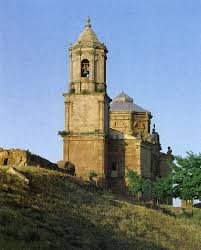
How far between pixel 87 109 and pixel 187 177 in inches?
438

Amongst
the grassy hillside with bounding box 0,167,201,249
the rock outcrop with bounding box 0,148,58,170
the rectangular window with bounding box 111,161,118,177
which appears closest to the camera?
the grassy hillside with bounding box 0,167,201,249

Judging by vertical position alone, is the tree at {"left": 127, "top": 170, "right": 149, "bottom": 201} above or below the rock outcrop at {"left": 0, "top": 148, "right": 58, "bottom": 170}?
above

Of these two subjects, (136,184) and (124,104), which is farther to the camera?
(124,104)

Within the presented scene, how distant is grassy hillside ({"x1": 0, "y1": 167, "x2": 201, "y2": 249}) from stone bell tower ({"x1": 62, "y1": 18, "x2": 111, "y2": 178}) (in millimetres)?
23401

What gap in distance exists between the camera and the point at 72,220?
25.5 meters

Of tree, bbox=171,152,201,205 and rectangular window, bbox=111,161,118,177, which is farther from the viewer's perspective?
rectangular window, bbox=111,161,118,177

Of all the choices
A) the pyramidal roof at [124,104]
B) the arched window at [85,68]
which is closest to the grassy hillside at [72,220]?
the arched window at [85,68]

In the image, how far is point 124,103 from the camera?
244 ft

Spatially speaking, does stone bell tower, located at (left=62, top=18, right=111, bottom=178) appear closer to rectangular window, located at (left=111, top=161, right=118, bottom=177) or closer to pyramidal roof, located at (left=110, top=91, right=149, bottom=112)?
rectangular window, located at (left=111, top=161, right=118, bottom=177)

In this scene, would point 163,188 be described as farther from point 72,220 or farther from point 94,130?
point 72,220

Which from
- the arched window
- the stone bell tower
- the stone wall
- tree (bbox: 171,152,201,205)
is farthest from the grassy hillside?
the arched window

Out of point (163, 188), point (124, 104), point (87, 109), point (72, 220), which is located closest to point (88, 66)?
point (87, 109)

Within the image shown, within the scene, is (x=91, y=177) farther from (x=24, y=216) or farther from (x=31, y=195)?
(x=24, y=216)

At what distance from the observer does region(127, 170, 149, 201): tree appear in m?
58.0
